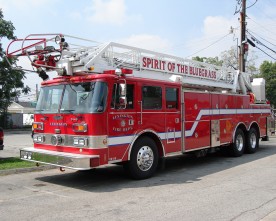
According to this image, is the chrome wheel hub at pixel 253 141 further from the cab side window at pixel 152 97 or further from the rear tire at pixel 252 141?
the cab side window at pixel 152 97

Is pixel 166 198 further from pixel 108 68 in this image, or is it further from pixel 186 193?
pixel 108 68

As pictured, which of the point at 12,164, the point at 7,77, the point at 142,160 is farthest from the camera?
the point at 7,77

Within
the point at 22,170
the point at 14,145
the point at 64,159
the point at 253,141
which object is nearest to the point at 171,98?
the point at 64,159

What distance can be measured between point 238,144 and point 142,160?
218 inches

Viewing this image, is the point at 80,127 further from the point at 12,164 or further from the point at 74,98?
the point at 12,164

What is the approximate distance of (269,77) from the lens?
1950 inches

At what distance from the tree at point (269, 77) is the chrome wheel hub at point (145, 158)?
44023mm

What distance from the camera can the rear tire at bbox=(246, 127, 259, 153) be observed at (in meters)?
13.2

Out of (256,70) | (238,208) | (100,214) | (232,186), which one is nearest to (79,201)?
(100,214)

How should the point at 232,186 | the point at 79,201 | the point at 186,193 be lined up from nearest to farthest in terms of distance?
the point at 79,201
the point at 186,193
the point at 232,186

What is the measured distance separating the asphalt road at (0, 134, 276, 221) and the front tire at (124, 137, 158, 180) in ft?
0.88

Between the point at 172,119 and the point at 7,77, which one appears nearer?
the point at 172,119

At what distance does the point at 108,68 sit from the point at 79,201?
322 centimetres

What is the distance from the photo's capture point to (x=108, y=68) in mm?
8320
